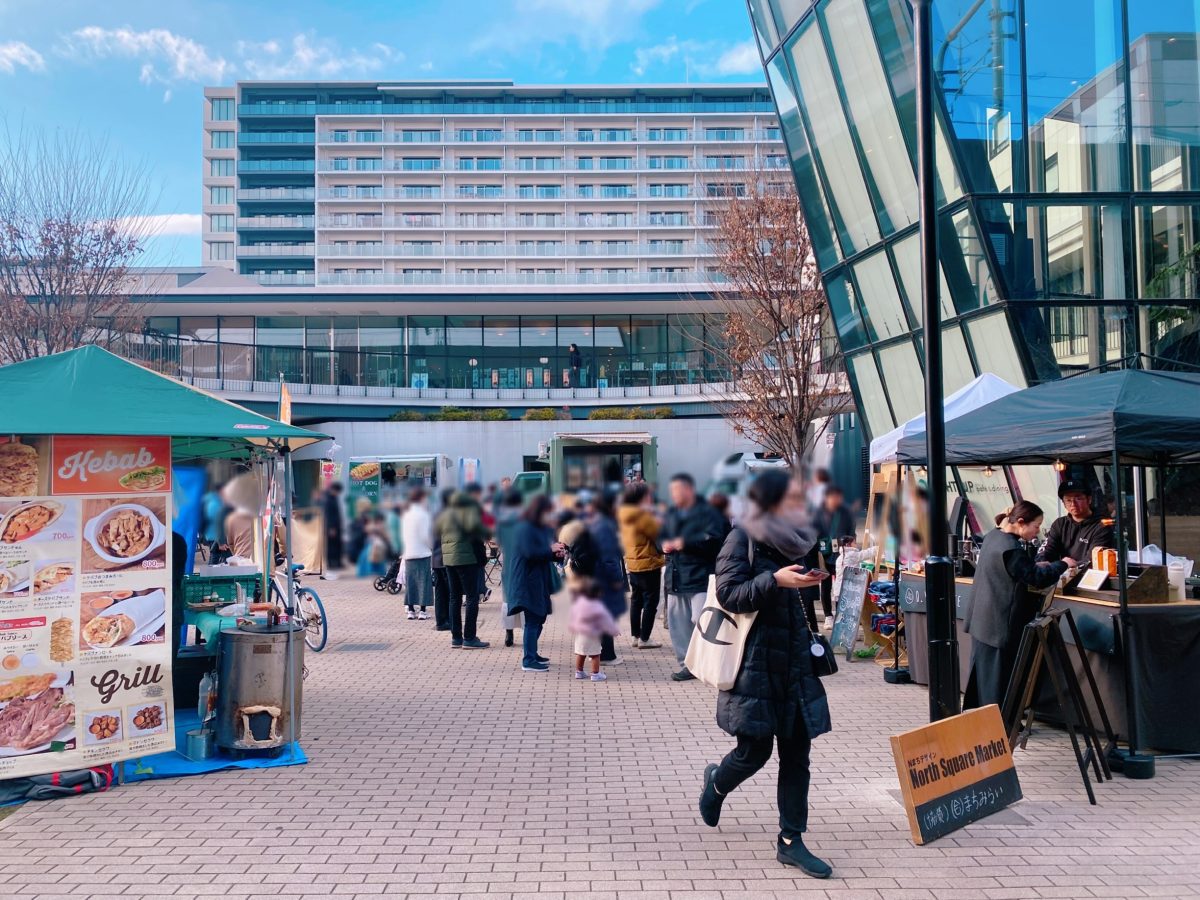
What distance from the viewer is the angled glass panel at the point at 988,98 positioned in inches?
563

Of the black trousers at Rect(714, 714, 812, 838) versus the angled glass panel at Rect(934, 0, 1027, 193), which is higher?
the angled glass panel at Rect(934, 0, 1027, 193)

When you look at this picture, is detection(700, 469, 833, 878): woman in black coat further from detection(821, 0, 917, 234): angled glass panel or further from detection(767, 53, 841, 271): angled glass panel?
detection(767, 53, 841, 271): angled glass panel

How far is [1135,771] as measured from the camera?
21.8 feet

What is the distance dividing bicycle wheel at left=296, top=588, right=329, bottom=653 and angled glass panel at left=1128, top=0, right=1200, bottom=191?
45.0ft

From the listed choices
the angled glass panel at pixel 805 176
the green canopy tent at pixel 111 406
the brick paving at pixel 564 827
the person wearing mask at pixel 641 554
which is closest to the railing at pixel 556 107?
the angled glass panel at pixel 805 176

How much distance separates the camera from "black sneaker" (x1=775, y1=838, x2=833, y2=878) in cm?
494

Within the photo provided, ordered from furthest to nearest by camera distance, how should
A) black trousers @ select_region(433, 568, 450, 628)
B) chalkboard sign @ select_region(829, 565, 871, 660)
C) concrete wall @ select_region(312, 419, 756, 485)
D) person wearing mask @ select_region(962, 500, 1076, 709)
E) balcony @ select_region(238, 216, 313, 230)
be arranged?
balcony @ select_region(238, 216, 313, 230) < black trousers @ select_region(433, 568, 450, 628) < chalkboard sign @ select_region(829, 565, 871, 660) < person wearing mask @ select_region(962, 500, 1076, 709) < concrete wall @ select_region(312, 419, 756, 485)

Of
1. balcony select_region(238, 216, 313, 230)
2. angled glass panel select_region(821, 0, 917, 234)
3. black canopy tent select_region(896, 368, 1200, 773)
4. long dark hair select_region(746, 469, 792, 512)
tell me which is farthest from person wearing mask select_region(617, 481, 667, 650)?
balcony select_region(238, 216, 313, 230)

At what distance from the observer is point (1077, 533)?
8.94 metres

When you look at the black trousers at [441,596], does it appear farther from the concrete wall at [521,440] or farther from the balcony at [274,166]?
the balcony at [274,166]

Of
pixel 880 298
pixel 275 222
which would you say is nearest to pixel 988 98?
pixel 880 298

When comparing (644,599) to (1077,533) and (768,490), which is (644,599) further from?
(768,490)

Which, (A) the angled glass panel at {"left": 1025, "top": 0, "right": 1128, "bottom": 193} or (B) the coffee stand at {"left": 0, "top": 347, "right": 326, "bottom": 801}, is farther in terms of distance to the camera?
(A) the angled glass panel at {"left": 1025, "top": 0, "right": 1128, "bottom": 193}

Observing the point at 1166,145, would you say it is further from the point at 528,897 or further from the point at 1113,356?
the point at 528,897
